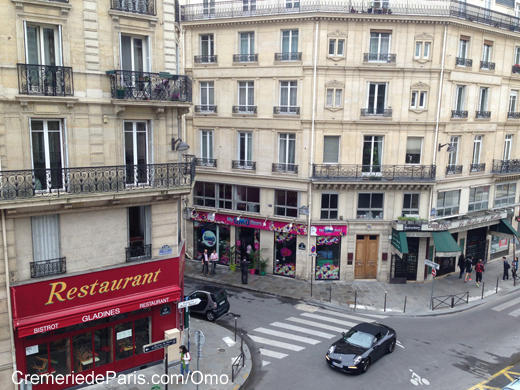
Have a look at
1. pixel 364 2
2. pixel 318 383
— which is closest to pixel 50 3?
pixel 318 383

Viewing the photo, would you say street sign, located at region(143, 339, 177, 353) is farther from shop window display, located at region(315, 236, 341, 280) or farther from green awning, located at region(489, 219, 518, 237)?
green awning, located at region(489, 219, 518, 237)

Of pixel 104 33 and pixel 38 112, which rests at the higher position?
pixel 104 33

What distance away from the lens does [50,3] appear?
12805 millimetres

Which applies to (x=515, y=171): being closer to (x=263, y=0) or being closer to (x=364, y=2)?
(x=364, y=2)

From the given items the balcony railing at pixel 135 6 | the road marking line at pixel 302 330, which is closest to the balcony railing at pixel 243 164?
the road marking line at pixel 302 330

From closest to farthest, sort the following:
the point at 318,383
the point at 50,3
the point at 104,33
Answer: the point at 50,3, the point at 104,33, the point at 318,383

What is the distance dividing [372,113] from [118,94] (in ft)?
51.2

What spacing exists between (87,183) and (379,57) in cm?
1795

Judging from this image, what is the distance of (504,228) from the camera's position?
29391 mm

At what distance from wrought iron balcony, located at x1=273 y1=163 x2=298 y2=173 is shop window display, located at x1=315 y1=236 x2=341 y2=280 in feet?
15.5

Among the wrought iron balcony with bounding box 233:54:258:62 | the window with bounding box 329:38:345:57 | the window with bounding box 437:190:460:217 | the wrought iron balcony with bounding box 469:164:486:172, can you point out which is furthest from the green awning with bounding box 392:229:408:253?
the wrought iron balcony with bounding box 233:54:258:62

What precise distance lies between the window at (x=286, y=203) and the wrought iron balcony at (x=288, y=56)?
304 inches

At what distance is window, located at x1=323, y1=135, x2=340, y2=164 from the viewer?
25.0m

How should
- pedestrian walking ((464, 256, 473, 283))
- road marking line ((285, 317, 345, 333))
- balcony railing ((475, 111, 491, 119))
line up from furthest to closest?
balcony railing ((475, 111, 491, 119)), pedestrian walking ((464, 256, 473, 283)), road marking line ((285, 317, 345, 333))
